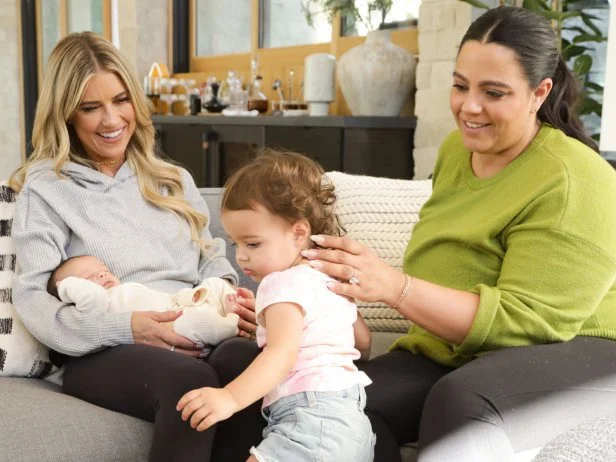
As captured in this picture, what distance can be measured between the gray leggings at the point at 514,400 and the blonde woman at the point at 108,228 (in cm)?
46

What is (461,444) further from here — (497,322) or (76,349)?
(76,349)

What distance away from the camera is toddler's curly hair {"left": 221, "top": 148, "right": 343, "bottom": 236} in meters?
1.27

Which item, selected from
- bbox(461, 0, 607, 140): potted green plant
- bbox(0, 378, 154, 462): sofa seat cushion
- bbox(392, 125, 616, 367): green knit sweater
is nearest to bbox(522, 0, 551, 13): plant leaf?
bbox(461, 0, 607, 140): potted green plant

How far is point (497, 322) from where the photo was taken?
4.41 ft

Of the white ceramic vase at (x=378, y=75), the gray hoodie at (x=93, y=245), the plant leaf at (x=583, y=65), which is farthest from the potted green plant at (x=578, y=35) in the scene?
the gray hoodie at (x=93, y=245)

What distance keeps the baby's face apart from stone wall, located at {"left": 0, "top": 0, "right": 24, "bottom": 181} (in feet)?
21.0

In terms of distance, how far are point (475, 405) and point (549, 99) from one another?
0.66 meters

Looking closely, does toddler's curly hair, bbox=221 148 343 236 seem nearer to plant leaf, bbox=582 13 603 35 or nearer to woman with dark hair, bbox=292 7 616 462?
woman with dark hair, bbox=292 7 616 462

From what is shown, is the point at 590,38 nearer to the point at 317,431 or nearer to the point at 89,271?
the point at 89,271

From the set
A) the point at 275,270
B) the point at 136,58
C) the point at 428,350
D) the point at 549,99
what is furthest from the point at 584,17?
the point at 136,58

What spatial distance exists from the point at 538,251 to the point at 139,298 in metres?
0.83

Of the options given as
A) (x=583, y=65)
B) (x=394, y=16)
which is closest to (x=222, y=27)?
(x=394, y=16)

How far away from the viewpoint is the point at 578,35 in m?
3.11

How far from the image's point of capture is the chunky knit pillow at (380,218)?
2.05 meters
